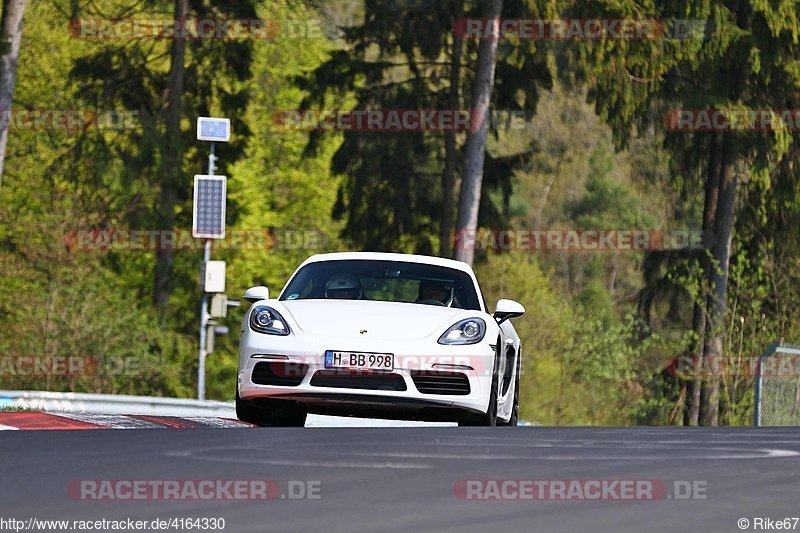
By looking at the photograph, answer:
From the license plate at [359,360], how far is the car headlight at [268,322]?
48 centimetres

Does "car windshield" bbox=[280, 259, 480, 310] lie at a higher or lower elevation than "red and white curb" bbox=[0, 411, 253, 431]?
higher

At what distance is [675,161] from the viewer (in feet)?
107

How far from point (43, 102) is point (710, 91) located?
21915 mm

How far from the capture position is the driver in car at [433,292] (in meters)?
12.8

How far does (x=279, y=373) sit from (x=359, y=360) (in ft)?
2.04

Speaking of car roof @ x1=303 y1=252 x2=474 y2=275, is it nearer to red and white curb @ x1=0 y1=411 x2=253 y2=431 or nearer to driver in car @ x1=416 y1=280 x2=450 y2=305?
driver in car @ x1=416 y1=280 x2=450 y2=305

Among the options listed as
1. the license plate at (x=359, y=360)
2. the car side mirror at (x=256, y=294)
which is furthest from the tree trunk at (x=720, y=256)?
the license plate at (x=359, y=360)

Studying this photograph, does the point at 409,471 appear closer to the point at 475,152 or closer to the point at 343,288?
the point at 343,288

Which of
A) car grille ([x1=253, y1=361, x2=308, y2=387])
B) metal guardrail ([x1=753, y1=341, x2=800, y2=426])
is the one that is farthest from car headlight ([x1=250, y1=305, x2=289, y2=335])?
metal guardrail ([x1=753, y1=341, x2=800, y2=426])

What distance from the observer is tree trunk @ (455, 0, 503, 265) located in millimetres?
28672

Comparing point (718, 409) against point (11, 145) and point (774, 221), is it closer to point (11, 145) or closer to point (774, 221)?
point (774, 221)

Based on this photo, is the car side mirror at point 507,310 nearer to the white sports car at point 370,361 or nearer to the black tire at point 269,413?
the white sports car at point 370,361

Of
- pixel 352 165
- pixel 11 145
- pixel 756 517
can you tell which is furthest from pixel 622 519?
pixel 11 145

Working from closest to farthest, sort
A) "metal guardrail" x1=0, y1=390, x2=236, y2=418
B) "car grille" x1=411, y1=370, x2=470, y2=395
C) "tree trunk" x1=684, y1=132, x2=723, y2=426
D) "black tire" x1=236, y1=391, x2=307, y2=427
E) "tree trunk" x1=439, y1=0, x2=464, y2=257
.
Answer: "car grille" x1=411, y1=370, x2=470, y2=395 < "black tire" x1=236, y1=391, x2=307, y2=427 < "metal guardrail" x1=0, y1=390, x2=236, y2=418 < "tree trunk" x1=684, y1=132, x2=723, y2=426 < "tree trunk" x1=439, y1=0, x2=464, y2=257
